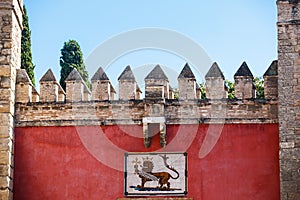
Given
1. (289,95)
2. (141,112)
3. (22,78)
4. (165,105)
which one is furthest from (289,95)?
(22,78)

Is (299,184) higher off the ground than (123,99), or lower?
lower

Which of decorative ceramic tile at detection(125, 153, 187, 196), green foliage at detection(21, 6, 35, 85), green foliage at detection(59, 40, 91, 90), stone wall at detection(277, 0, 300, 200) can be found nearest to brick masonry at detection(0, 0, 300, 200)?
stone wall at detection(277, 0, 300, 200)

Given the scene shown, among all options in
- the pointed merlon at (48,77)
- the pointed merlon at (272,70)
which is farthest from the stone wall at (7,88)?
the pointed merlon at (272,70)

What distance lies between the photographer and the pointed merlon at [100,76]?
13.7m

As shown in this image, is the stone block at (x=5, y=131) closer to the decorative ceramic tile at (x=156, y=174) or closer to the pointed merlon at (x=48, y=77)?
the pointed merlon at (x=48, y=77)

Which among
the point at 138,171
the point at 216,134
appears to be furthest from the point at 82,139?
the point at 216,134

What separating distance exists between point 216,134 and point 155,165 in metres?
1.35

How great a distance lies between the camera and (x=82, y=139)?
1357 cm

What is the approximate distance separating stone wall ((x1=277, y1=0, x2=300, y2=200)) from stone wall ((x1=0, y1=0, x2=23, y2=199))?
5289mm

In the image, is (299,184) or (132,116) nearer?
(299,184)

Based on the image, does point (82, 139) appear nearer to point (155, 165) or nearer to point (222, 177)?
point (155, 165)

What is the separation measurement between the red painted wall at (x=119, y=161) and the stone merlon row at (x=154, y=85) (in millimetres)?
642

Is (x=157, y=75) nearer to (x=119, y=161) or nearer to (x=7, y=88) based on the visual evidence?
(x=119, y=161)

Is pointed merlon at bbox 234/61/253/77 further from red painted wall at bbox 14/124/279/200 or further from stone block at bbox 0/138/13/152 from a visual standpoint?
stone block at bbox 0/138/13/152
